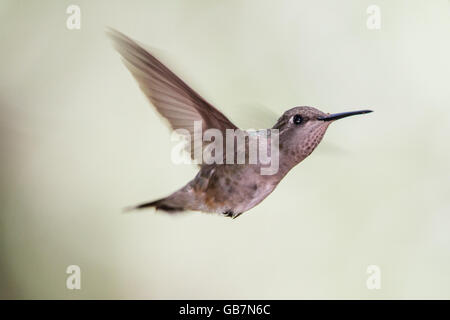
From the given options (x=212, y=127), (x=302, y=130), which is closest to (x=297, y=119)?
(x=302, y=130)

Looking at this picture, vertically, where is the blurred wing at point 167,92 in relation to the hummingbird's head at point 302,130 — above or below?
above

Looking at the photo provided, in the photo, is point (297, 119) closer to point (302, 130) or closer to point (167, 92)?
point (302, 130)

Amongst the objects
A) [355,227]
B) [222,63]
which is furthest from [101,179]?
[355,227]

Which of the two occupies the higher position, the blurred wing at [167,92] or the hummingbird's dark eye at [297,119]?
the blurred wing at [167,92]
